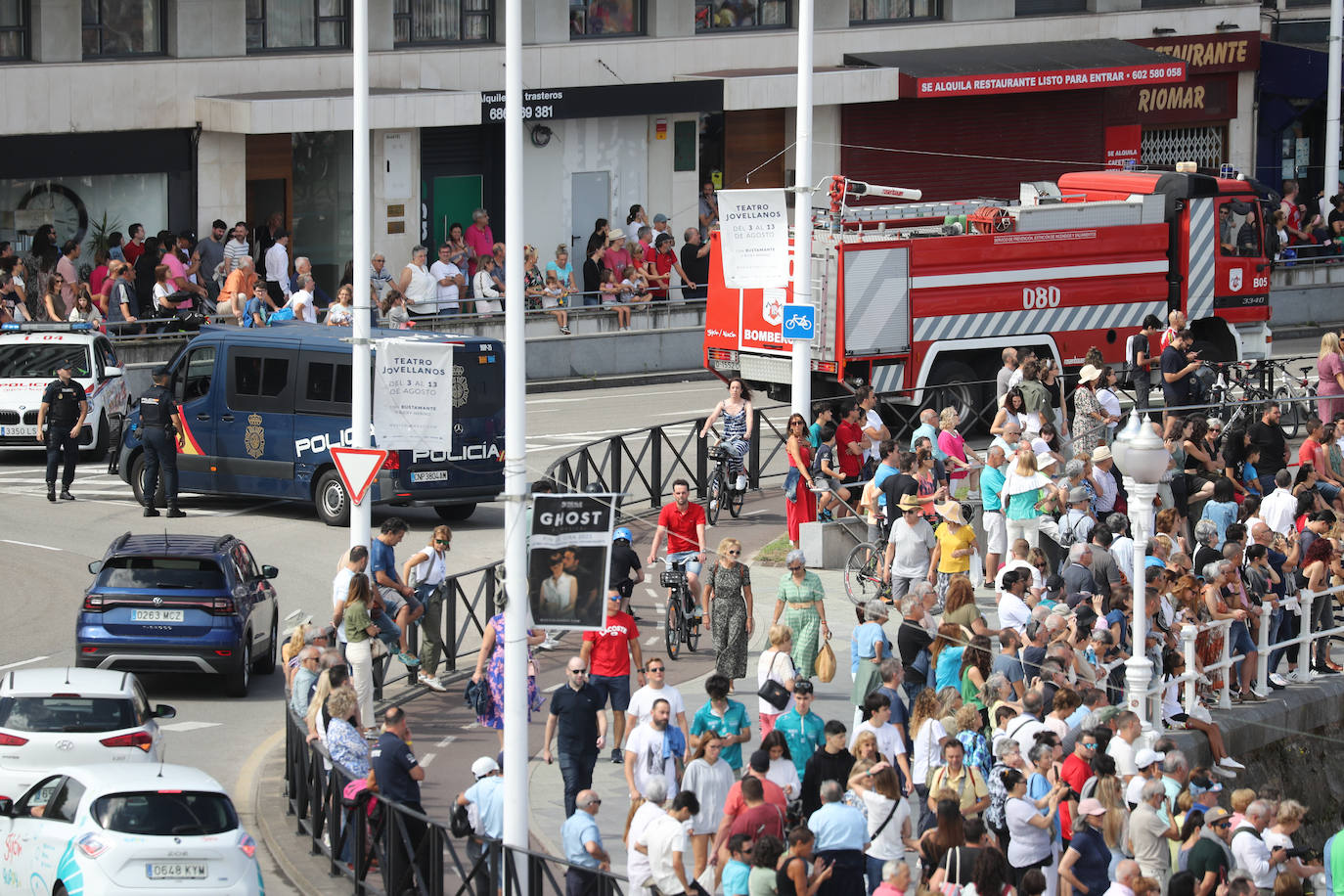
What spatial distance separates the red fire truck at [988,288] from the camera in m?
27.0

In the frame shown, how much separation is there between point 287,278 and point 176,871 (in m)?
22.4

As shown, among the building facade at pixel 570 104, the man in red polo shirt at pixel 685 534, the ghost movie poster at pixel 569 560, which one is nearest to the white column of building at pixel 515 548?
the ghost movie poster at pixel 569 560

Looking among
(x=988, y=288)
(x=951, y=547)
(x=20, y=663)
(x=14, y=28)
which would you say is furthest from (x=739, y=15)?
(x=20, y=663)

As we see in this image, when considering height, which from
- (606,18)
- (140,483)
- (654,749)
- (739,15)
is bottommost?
(654,749)

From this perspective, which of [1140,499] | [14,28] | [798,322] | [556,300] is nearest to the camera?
[1140,499]

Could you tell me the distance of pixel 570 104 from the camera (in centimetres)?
3988

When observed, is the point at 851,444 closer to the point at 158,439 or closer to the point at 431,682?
the point at 431,682

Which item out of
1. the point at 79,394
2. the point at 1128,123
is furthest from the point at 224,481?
the point at 1128,123

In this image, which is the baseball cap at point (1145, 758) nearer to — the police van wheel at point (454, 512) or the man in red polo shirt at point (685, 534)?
the man in red polo shirt at point (685, 534)

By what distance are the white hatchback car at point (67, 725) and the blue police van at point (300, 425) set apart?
8358 millimetres

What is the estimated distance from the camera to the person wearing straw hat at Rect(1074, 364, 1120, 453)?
2328 cm

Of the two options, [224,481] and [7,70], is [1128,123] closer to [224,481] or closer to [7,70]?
[7,70]

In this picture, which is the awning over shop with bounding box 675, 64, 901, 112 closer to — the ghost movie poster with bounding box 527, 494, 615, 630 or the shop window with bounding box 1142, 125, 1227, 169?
the shop window with bounding box 1142, 125, 1227, 169

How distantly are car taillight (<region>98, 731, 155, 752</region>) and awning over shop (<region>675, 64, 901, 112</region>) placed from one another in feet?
88.8
